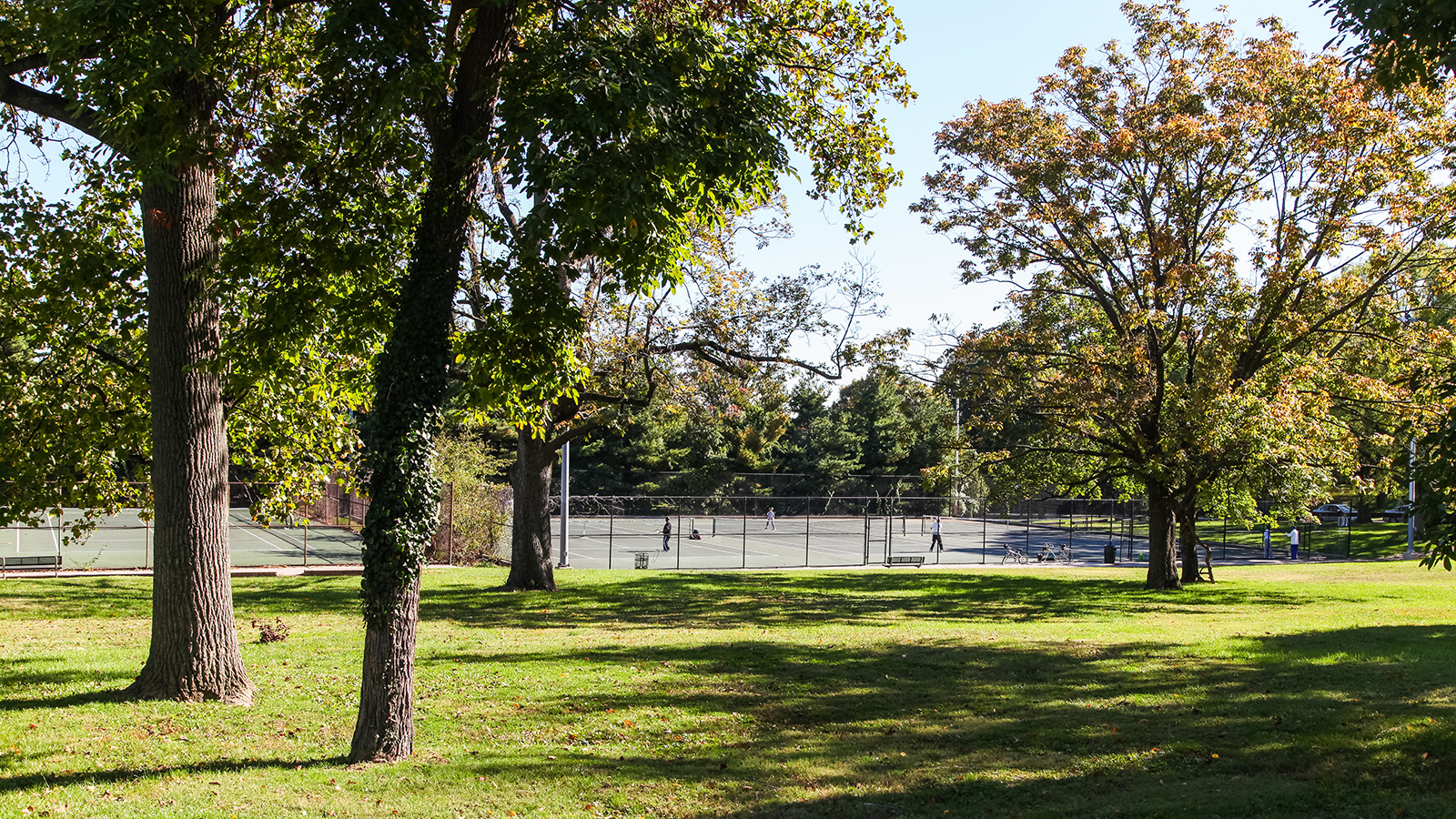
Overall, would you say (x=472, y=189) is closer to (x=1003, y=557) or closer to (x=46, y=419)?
(x=46, y=419)

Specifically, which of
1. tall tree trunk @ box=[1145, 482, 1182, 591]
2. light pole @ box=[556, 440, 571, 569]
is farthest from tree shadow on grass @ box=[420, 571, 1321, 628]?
light pole @ box=[556, 440, 571, 569]

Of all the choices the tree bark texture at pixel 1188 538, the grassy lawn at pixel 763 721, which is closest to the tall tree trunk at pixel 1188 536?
the tree bark texture at pixel 1188 538

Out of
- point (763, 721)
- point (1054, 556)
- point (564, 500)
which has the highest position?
point (564, 500)

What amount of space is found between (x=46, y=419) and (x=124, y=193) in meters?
3.89

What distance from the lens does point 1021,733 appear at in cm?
876

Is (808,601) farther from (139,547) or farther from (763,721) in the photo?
(139,547)

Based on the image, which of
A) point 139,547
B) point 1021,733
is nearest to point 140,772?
point 1021,733

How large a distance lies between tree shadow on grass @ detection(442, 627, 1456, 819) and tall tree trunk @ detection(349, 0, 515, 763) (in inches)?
37.9

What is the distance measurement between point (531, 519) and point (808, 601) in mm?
5976

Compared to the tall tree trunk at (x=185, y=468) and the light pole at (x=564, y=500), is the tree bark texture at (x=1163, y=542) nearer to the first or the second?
the light pole at (x=564, y=500)

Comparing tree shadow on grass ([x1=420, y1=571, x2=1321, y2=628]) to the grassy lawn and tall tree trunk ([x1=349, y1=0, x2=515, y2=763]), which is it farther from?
tall tree trunk ([x1=349, y1=0, x2=515, y2=763])

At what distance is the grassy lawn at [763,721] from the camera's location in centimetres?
692

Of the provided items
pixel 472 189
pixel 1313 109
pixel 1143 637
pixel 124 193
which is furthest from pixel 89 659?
pixel 1313 109

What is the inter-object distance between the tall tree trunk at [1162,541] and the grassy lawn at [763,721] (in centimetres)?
734
